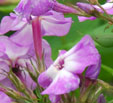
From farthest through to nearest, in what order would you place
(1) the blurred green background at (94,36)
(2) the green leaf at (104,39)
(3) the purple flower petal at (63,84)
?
(1) the blurred green background at (94,36) < (2) the green leaf at (104,39) < (3) the purple flower petal at (63,84)

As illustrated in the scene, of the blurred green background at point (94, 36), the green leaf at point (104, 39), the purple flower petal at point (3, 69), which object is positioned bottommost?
the blurred green background at point (94, 36)

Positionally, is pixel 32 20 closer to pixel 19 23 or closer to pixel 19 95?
pixel 19 23

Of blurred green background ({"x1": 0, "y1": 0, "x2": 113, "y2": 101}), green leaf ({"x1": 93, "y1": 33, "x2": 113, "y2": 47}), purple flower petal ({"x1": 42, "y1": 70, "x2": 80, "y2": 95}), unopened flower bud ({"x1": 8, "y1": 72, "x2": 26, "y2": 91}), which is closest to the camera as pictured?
purple flower petal ({"x1": 42, "y1": 70, "x2": 80, "y2": 95})

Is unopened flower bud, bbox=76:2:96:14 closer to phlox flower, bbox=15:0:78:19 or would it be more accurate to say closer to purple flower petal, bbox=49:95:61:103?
phlox flower, bbox=15:0:78:19

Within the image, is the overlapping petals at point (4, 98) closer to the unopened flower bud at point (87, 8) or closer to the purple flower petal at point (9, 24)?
the purple flower petal at point (9, 24)

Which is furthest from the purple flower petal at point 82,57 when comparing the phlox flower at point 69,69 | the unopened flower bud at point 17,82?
the unopened flower bud at point 17,82

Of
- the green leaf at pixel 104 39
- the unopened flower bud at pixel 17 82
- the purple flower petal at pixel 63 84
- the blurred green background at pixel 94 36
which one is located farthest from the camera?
the blurred green background at pixel 94 36

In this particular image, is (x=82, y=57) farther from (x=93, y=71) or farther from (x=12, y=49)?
(x=12, y=49)

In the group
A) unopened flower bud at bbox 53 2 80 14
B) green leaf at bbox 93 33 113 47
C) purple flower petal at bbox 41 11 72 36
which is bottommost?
green leaf at bbox 93 33 113 47

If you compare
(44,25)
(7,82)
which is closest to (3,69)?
(7,82)

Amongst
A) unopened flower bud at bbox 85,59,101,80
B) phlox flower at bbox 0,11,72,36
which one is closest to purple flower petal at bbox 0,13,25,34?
phlox flower at bbox 0,11,72,36
